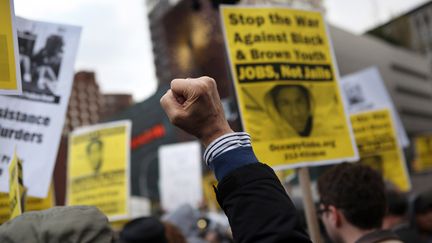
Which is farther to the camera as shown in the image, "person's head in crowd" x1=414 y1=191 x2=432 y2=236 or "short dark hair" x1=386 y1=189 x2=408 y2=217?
"person's head in crowd" x1=414 y1=191 x2=432 y2=236

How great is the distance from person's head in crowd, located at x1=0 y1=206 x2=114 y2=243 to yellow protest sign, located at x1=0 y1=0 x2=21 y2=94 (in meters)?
0.65

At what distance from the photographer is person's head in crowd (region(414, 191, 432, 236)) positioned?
4219 millimetres

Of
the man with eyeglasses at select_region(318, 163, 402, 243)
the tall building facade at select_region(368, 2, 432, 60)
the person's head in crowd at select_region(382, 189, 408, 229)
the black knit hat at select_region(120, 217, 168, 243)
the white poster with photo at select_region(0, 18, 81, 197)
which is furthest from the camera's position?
the tall building facade at select_region(368, 2, 432, 60)

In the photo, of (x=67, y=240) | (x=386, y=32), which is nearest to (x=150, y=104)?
(x=67, y=240)

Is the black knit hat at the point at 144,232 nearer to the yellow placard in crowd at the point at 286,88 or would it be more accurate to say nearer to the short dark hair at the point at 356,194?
the yellow placard in crowd at the point at 286,88

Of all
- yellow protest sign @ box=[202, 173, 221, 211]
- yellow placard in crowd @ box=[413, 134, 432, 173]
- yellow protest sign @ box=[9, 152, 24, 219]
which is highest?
yellow protest sign @ box=[9, 152, 24, 219]

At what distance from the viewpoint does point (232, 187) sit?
1.25 meters

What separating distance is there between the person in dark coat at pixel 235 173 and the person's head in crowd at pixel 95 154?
4231 millimetres

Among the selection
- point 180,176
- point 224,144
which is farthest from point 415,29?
point 224,144

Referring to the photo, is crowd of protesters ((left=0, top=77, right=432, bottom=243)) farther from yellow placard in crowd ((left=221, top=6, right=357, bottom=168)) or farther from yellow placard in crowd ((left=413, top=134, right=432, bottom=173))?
yellow placard in crowd ((left=413, top=134, right=432, bottom=173))

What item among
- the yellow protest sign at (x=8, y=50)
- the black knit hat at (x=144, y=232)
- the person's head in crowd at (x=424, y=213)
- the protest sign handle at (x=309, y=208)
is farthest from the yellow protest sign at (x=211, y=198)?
the yellow protest sign at (x=8, y=50)

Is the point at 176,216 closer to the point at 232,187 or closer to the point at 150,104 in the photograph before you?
the point at 232,187

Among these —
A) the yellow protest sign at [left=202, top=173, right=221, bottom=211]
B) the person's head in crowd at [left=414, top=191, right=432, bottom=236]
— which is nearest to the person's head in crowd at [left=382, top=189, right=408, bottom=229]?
the person's head in crowd at [left=414, top=191, right=432, bottom=236]

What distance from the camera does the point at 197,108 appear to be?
1299 millimetres
